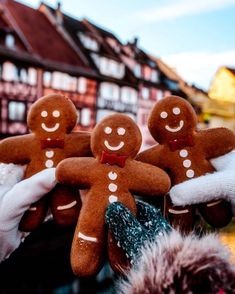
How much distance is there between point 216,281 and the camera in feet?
1.66

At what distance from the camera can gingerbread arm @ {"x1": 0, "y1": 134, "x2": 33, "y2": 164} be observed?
833 mm

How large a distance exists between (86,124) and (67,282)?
732 centimetres

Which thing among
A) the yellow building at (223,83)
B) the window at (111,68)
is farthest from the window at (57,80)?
the yellow building at (223,83)

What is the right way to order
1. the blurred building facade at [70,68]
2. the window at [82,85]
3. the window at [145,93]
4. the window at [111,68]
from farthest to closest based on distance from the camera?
1. the window at [145,93]
2. the window at [111,68]
3. the window at [82,85]
4. the blurred building facade at [70,68]

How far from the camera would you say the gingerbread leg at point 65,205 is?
2.66ft

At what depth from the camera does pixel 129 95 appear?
9984 mm

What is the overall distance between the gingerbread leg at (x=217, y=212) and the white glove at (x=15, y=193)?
0.97ft

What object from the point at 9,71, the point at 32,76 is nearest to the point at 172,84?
the point at 32,76

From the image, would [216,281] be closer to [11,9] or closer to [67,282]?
[67,282]

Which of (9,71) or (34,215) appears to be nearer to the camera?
(34,215)

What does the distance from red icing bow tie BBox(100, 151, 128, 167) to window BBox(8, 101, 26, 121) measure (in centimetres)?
675

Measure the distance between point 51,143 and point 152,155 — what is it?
0.65 ft

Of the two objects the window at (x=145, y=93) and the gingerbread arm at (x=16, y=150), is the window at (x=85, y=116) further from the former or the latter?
the gingerbread arm at (x=16, y=150)

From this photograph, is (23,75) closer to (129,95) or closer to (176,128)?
(129,95)
